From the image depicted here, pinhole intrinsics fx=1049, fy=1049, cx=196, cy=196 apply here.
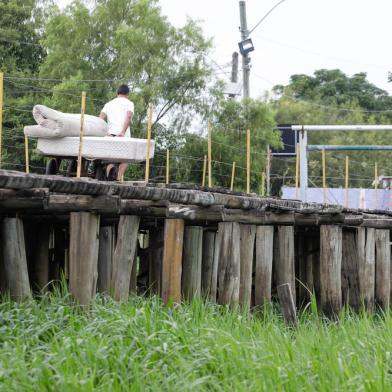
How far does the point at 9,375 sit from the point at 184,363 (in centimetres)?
101

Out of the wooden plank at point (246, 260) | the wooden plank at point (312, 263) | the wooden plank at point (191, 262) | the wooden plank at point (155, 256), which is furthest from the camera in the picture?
the wooden plank at point (312, 263)

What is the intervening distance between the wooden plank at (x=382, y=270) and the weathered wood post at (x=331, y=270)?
118cm

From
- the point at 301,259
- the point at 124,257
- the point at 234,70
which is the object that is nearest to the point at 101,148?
the point at 301,259

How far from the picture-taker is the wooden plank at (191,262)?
29.5 feet

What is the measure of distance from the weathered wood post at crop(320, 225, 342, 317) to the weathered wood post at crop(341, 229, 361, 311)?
578 millimetres

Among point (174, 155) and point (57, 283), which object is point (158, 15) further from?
point (57, 283)

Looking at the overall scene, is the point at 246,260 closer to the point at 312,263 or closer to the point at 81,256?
the point at 81,256

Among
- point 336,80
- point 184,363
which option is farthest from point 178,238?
point 336,80

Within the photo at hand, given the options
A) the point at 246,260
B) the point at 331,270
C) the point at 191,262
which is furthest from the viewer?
the point at 331,270

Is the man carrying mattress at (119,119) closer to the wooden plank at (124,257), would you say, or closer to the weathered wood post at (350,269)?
the weathered wood post at (350,269)

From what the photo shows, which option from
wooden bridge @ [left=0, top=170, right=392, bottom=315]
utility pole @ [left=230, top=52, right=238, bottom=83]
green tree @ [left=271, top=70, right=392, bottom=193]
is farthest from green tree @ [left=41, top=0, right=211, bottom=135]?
wooden bridge @ [left=0, top=170, right=392, bottom=315]

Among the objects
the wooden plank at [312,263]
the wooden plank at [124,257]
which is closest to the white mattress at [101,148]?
the wooden plank at [312,263]

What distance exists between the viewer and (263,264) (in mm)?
10117

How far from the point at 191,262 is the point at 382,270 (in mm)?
3838
